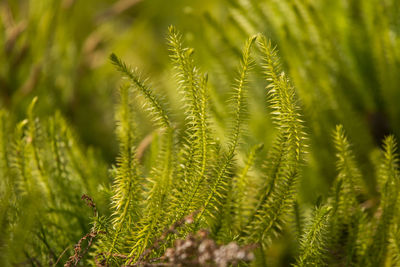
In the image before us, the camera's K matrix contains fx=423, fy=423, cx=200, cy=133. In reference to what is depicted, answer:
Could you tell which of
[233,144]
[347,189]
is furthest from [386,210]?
[233,144]

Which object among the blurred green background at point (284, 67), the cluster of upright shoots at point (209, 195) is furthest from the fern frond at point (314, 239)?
the blurred green background at point (284, 67)

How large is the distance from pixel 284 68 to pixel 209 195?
0.78ft

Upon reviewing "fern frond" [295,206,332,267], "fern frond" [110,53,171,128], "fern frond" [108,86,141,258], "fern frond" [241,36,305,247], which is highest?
"fern frond" [110,53,171,128]

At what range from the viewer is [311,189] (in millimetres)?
513

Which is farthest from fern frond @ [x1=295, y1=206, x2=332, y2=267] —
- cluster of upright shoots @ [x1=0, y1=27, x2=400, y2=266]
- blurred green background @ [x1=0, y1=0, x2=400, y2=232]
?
blurred green background @ [x1=0, y1=0, x2=400, y2=232]

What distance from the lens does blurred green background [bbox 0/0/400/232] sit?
20.2 inches

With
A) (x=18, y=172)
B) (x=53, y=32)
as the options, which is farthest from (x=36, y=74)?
(x=18, y=172)

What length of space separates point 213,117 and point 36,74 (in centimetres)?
33

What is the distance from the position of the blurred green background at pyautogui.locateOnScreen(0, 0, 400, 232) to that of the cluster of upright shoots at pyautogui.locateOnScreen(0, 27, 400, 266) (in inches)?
3.0

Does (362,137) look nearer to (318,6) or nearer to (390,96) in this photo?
(390,96)

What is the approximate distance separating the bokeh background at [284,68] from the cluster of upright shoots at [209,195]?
0.04 m

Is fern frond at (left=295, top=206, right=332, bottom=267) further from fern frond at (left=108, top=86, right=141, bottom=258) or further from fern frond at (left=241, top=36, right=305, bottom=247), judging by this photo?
fern frond at (left=108, top=86, right=141, bottom=258)

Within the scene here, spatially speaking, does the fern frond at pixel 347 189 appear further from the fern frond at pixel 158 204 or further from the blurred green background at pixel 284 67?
the fern frond at pixel 158 204

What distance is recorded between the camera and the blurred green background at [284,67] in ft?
1.68
